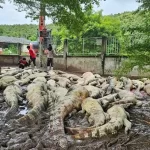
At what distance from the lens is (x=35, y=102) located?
39.3ft

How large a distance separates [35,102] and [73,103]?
1602mm

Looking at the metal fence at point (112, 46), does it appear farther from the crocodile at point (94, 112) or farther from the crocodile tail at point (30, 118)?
the crocodile tail at point (30, 118)

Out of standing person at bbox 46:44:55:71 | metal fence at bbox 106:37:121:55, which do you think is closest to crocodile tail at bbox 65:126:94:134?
metal fence at bbox 106:37:121:55

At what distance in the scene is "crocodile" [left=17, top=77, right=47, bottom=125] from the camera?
9805 millimetres

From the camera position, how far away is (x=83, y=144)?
8.12 metres

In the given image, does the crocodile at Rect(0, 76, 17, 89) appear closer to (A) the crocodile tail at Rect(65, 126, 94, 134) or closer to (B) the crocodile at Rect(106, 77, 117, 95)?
(B) the crocodile at Rect(106, 77, 117, 95)

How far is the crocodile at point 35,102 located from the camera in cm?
980

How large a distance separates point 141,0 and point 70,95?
445cm

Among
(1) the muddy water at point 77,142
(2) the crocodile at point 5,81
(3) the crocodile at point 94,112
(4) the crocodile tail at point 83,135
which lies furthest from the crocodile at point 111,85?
(4) the crocodile tail at point 83,135

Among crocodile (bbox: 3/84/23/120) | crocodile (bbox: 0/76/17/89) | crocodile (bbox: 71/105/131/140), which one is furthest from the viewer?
crocodile (bbox: 0/76/17/89)

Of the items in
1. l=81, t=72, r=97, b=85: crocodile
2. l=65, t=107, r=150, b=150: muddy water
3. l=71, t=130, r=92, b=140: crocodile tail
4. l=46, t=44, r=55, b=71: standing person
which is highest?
l=46, t=44, r=55, b=71: standing person

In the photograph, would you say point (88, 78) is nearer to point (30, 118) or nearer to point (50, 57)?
point (50, 57)

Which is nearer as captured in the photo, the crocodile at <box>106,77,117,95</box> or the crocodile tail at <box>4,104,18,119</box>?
the crocodile tail at <box>4,104,18,119</box>

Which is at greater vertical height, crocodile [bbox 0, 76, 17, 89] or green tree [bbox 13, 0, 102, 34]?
green tree [bbox 13, 0, 102, 34]
